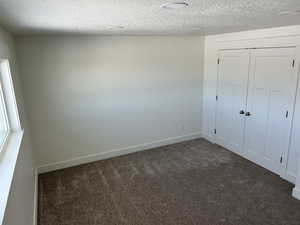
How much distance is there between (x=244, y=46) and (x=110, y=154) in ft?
10.2

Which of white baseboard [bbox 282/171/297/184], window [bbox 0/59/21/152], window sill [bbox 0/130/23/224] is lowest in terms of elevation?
white baseboard [bbox 282/171/297/184]

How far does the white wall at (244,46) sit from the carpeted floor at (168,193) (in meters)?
0.57

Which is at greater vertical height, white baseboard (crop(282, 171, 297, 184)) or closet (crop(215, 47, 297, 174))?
closet (crop(215, 47, 297, 174))

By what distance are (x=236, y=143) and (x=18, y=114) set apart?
366cm

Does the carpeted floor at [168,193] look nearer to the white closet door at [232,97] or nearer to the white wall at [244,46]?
the white closet door at [232,97]

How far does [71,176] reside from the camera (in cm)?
368

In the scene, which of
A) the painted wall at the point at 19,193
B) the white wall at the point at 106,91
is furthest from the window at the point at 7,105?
the white wall at the point at 106,91

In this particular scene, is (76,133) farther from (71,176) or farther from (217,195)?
(217,195)

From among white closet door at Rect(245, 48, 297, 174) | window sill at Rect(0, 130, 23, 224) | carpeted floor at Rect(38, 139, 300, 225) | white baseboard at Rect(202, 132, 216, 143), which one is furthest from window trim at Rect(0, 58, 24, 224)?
white baseboard at Rect(202, 132, 216, 143)

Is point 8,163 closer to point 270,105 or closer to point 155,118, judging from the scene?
point 155,118

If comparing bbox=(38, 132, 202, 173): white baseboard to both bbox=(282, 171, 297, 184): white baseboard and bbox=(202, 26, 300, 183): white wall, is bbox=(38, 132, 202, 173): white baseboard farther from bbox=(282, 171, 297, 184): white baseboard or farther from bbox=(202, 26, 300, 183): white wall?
bbox=(282, 171, 297, 184): white baseboard

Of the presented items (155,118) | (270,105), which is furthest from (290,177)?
(155,118)

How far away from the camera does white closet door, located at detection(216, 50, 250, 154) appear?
13.0 feet

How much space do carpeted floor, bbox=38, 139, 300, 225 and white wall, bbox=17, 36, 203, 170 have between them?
19.3 inches
